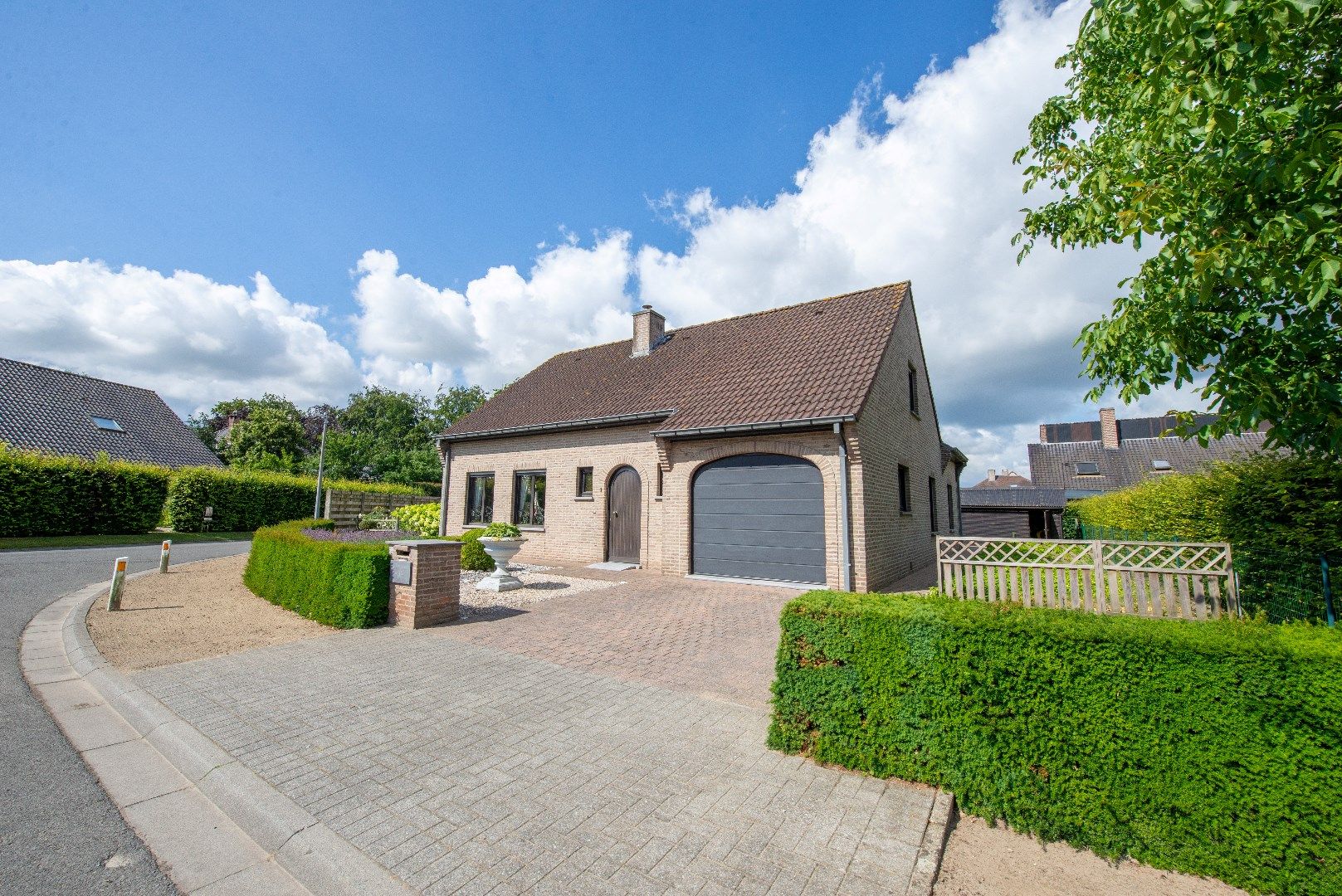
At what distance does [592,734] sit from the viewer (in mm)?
4129

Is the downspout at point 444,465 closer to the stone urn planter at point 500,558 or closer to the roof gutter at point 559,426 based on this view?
the roof gutter at point 559,426

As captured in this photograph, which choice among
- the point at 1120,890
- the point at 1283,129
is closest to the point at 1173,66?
the point at 1283,129

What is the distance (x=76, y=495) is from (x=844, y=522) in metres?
23.9

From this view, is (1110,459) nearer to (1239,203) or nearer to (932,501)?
(932,501)

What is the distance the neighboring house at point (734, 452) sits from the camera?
35.0 ft

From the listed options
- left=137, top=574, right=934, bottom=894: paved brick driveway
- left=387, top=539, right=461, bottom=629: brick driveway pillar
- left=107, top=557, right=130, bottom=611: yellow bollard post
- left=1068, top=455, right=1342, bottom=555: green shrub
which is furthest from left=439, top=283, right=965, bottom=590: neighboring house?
left=107, top=557, right=130, bottom=611: yellow bollard post

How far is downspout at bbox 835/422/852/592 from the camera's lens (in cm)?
1007

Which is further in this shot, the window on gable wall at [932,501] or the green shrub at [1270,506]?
the window on gable wall at [932,501]

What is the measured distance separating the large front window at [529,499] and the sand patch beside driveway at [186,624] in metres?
6.69

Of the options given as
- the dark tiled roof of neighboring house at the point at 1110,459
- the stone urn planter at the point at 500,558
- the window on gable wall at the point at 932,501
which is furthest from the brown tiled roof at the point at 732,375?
the dark tiled roof of neighboring house at the point at 1110,459

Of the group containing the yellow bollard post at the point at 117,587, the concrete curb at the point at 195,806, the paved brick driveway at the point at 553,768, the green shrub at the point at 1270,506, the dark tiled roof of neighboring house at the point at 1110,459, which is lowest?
the concrete curb at the point at 195,806

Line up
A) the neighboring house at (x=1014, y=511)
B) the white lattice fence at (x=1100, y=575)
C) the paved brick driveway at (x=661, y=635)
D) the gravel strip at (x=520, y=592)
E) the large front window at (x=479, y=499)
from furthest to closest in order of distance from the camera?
the neighboring house at (x=1014, y=511) → the large front window at (x=479, y=499) → the gravel strip at (x=520, y=592) → the white lattice fence at (x=1100, y=575) → the paved brick driveway at (x=661, y=635)

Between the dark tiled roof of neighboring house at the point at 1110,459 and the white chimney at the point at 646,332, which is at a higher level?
the white chimney at the point at 646,332

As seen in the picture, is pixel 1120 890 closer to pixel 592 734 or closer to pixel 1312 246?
pixel 592 734
